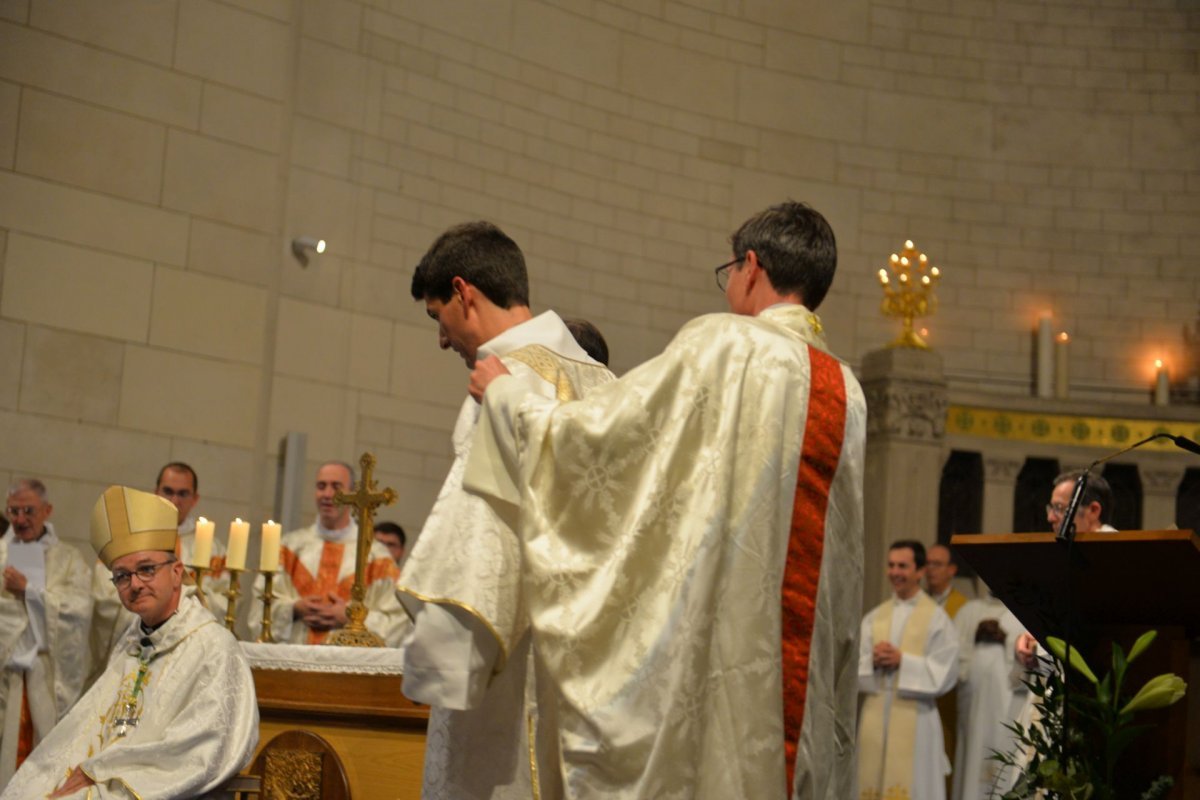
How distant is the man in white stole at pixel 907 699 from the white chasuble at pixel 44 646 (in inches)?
154

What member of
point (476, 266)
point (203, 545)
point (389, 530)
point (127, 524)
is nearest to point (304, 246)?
point (389, 530)

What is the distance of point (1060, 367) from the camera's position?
1197 centimetres

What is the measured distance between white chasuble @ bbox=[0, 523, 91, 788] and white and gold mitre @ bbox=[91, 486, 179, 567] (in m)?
3.33

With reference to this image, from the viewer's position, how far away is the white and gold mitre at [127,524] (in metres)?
4.50

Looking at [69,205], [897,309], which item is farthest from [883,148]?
[69,205]

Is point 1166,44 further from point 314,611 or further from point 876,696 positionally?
point 314,611

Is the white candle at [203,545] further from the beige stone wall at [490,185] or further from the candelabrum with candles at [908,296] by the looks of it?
the candelabrum with candles at [908,296]

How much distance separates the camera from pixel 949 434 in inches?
458

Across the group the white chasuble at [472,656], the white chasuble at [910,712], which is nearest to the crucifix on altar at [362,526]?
the white chasuble at [472,656]

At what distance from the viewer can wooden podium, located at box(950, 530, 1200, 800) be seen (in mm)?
3658

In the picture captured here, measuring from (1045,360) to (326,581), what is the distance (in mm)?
6232

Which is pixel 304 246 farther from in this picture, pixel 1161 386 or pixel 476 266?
pixel 476 266

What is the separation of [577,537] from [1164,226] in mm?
10498

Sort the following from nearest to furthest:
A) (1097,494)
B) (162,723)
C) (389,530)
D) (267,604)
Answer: (162,723), (1097,494), (267,604), (389,530)
